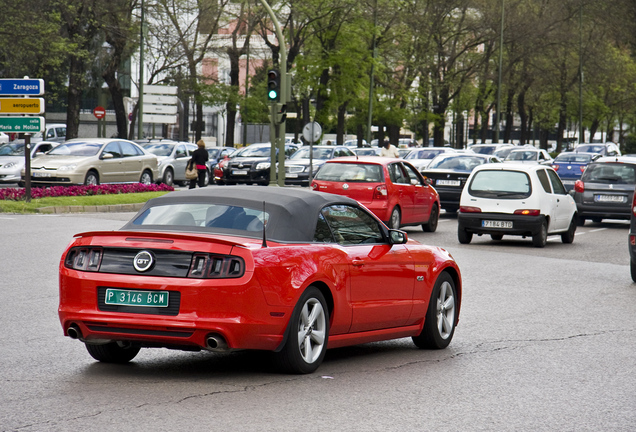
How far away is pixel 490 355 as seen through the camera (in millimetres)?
8242

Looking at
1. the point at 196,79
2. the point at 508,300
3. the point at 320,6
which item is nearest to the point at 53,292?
the point at 508,300

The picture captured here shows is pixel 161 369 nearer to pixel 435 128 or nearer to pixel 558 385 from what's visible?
pixel 558 385

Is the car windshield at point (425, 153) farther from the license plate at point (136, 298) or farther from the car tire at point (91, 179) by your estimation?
the license plate at point (136, 298)

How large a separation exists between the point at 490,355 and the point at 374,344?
108 centimetres

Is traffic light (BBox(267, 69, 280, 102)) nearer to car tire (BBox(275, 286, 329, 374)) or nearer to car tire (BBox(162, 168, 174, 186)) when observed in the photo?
car tire (BBox(162, 168, 174, 186))

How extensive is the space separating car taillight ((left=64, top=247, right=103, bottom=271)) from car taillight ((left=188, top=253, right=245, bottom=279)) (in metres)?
0.66

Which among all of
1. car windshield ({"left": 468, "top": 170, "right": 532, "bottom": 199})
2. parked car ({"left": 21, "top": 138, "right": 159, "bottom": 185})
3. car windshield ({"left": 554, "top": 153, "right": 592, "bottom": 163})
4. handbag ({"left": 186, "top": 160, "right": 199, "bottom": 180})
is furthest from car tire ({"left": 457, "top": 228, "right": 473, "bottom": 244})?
car windshield ({"left": 554, "top": 153, "right": 592, "bottom": 163})

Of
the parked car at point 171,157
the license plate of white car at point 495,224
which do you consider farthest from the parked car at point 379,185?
the parked car at point 171,157

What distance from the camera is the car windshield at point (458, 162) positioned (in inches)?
1083

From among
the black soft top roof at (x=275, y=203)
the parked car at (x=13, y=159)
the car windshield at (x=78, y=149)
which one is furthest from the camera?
the parked car at (x=13, y=159)

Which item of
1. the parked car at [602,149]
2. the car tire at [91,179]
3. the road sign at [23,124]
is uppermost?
the road sign at [23,124]

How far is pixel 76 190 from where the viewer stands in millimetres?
26703

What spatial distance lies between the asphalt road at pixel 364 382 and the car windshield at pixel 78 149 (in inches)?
705

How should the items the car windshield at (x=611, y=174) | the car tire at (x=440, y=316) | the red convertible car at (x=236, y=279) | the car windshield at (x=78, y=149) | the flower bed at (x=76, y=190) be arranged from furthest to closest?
the car windshield at (x=78, y=149) < the car windshield at (x=611, y=174) < the flower bed at (x=76, y=190) < the car tire at (x=440, y=316) < the red convertible car at (x=236, y=279)
